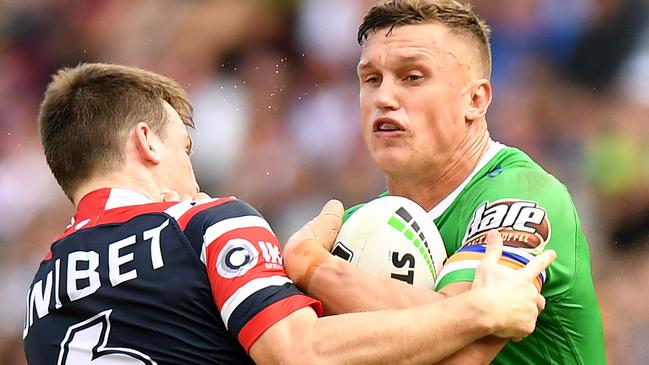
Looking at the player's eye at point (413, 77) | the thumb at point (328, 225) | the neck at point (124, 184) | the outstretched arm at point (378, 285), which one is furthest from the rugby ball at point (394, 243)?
the neck at point (124, 184)

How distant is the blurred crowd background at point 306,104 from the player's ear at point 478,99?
2.98 metres

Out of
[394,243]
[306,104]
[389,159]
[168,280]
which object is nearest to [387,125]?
[389,159]

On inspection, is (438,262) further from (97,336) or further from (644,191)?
(644,191)

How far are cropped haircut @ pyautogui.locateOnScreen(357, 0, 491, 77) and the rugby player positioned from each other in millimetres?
936

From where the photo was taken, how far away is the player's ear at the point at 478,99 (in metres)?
4.34

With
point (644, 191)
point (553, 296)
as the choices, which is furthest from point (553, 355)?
point (644, 191)

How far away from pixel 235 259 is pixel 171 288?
0.26 meters

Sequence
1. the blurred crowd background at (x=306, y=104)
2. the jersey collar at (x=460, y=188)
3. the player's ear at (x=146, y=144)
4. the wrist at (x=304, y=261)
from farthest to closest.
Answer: the blurred crowd background at (x=306, y=104)
the jersey collar at (x=460, y=188)
the player's ear at (x=146, y=144)
the wrist at (x=304, y=261)

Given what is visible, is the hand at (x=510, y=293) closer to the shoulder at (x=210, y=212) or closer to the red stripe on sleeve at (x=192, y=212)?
the shoulder at (x=210, y=212)

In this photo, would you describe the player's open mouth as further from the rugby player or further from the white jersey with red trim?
the white jersey with red trim

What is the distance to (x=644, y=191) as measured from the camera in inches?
277

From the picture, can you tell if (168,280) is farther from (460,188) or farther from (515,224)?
(460,188)

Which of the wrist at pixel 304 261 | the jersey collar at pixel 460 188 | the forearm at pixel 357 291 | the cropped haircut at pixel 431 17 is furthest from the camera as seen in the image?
the cropped haircut at pixel 431 17

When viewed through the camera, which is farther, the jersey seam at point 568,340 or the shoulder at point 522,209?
the jersey seam at point 568,340
